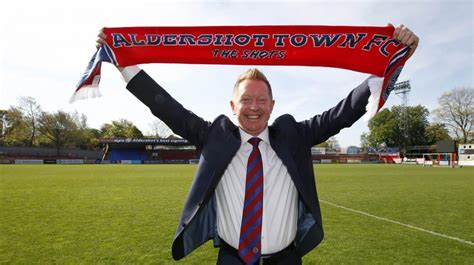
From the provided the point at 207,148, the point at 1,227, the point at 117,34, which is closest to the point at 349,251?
the point at 207,148

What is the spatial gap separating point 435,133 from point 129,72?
90.7 meters

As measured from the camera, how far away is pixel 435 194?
1387 cm

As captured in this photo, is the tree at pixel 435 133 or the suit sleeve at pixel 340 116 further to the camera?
the tree at pixel 435 133

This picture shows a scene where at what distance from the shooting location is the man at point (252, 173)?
102 inches

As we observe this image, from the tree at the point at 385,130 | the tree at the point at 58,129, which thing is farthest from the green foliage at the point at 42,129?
the tree at the point at 385,130

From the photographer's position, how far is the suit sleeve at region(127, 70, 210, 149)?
2.83m

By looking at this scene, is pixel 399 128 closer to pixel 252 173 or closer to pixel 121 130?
pixel 121 130

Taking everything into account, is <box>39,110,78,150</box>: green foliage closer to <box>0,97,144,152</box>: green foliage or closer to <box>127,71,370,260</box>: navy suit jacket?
<box>0,97,144,152</box>: green foliage

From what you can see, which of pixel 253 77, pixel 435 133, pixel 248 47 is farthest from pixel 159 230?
pixel 435 133

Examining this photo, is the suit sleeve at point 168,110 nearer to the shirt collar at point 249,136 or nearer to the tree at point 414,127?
the shirt collar at point 249,136

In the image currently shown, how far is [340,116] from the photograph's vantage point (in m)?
2.81

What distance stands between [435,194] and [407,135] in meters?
75.9

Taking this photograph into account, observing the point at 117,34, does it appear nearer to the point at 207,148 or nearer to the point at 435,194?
the point at 207,148

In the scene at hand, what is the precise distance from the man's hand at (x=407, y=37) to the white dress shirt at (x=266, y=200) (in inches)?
59.9
